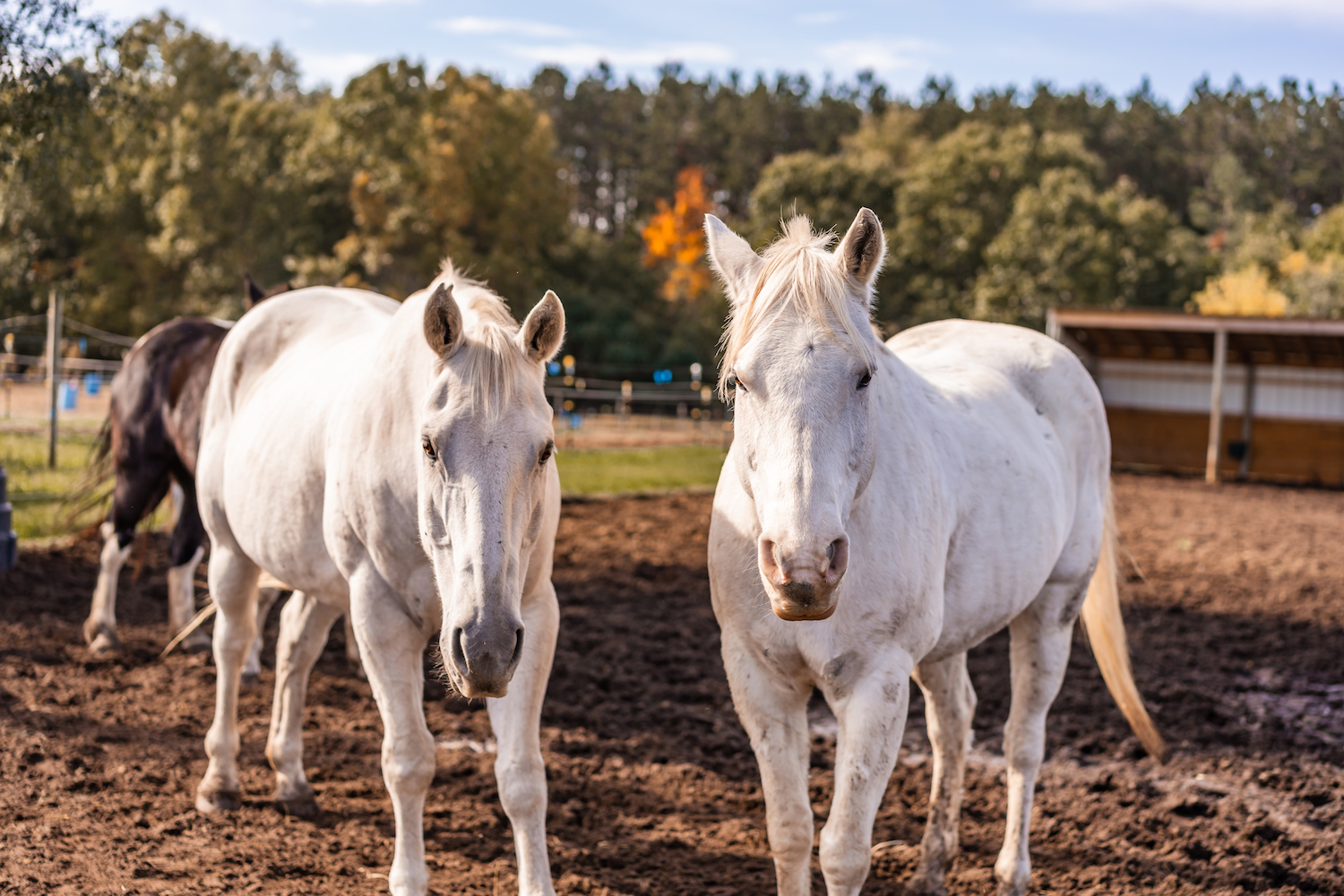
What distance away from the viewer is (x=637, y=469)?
15.3 metres

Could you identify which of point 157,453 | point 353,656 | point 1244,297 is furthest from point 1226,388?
point 1244,297

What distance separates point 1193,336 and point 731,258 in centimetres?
1860

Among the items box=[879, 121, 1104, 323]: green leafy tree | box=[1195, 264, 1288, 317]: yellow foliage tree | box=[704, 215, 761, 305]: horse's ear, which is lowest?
box=[704, 215, 761, 305]: horse's ear

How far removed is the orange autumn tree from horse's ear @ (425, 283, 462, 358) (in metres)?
34.5

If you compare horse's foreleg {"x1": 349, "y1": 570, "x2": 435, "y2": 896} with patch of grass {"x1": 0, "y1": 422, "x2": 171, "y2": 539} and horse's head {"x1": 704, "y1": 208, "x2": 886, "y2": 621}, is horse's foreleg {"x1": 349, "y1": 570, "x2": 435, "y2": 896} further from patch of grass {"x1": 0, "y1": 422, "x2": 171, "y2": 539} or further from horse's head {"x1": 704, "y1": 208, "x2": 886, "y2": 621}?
patch of grass {"x1": 0, "y1": 422, "x2": 171, "y2": 539}

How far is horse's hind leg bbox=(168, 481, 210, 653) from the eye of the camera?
5945mm

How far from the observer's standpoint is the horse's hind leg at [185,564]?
595 centimetres

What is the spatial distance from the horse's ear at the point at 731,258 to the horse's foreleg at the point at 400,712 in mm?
1405

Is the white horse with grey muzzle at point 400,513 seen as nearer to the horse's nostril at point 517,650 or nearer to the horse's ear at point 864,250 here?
the horse's nostril at point 517,650

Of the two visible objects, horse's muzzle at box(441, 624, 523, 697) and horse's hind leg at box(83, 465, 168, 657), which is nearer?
horse's muzzle at box(441, 624, 523, 697)

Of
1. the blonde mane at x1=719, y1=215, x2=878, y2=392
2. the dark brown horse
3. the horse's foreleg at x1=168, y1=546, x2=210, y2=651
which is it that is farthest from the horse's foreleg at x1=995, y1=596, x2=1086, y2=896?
the horse's foreleg at x1=168, y1=546, x2=210, y2=651

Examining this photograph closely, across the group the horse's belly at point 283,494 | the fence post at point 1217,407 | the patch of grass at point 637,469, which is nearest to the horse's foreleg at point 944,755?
the horse's belly at point 283,494

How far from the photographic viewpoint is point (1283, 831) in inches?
153

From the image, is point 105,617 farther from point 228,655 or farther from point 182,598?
point 228,655
